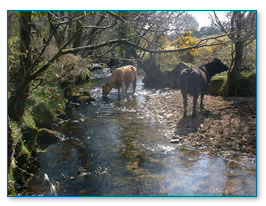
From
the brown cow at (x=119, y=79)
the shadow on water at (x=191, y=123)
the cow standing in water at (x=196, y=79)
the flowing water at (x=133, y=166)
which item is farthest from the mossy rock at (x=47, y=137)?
the brown cow at (x=119, y=79)

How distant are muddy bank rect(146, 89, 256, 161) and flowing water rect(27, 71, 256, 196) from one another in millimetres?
292

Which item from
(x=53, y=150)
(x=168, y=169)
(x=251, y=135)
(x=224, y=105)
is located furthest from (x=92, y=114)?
(x=251, y=135)

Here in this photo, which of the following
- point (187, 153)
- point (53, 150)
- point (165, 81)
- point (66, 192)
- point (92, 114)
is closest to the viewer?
point (66, 192)

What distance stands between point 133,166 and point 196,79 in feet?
11.1

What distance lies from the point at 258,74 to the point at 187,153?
2.07 m

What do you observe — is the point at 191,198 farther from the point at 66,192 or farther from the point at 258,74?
the point at 258,74

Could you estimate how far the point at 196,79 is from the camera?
7152 mm

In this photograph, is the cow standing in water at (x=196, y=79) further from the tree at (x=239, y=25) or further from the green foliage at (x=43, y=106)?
the green foliage at (x=43, y=106)

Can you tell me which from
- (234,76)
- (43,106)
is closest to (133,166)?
(43,106)

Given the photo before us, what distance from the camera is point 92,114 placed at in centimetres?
908

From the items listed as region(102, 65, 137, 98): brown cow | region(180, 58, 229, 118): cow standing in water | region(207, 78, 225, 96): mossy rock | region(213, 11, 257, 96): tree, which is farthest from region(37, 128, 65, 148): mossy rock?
region(102, 65, 137, 98): brown cow

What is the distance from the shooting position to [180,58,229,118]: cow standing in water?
7160 millimetres

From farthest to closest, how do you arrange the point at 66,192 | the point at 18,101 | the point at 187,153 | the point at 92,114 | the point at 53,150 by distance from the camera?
the point at 92,114, the point at 53,150, the point at 187,153, the point at 18,101, the point at 66,192

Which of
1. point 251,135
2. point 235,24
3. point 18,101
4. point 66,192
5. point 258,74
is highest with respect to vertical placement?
point 235,24
